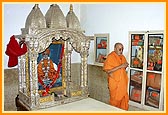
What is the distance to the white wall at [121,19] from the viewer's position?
2559mm

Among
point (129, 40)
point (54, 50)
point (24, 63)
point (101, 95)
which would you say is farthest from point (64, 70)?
point (129, 40)

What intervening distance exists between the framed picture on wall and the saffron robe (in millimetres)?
515

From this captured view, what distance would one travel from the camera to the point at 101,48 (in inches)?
134

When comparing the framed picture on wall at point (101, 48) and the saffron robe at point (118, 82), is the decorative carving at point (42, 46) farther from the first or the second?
the framed picture on wall at point (101, 48)

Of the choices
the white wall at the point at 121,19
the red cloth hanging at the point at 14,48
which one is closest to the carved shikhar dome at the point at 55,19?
the red cloth hanging at the point at 14,48

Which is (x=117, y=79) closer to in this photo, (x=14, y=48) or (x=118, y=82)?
(x=118, y=82)

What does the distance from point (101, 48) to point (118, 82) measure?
851 mm

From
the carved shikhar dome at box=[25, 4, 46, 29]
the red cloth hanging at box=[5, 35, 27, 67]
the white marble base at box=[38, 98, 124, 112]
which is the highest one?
the carved shikhar dome at box=[25, 4, 46, 29]

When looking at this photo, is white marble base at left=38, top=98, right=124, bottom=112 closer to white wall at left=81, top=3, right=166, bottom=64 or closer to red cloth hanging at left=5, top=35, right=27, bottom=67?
red cloth hanging at left=5, top=35, right=27, bottom=67

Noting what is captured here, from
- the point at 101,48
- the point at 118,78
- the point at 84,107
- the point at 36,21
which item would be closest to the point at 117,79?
→ the point at 118,78

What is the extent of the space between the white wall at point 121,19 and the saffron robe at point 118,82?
0.26 meters

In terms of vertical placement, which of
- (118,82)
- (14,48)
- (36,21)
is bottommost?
(118,82)

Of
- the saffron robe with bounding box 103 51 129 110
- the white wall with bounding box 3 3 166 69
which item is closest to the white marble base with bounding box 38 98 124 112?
the saffron robe with bounding box 103 51 129 110

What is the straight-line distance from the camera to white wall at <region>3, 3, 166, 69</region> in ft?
8.51
